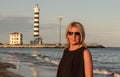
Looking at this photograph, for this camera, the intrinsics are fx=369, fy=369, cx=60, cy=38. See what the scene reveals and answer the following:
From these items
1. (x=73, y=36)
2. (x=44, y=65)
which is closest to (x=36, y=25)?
(x=44, y=65)

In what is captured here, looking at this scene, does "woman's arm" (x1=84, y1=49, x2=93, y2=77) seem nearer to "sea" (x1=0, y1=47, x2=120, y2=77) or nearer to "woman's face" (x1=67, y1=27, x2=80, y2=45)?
"woman's face" (x1=67, y1=27, x2=80, y2=45)

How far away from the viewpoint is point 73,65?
12.8 feet

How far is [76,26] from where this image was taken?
3.92 m

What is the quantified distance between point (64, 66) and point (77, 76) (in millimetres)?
204

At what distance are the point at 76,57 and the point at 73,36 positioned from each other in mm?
227

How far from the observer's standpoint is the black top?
3842mm

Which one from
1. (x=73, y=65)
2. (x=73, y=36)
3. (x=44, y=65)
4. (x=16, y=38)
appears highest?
(x=73, y=36)

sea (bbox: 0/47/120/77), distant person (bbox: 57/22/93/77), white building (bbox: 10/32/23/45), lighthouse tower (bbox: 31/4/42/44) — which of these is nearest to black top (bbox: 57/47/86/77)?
distant person (bbox: 57/22/93/77)

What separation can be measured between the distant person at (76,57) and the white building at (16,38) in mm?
127058

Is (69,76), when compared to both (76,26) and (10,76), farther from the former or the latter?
(10,76)

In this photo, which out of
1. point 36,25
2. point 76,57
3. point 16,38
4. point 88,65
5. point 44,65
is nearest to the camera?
point 88,65

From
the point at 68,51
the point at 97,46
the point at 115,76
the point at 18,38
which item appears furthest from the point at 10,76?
the point at 97,46

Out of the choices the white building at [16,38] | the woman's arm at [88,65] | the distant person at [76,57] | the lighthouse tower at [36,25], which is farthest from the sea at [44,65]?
the white building at [16,38]

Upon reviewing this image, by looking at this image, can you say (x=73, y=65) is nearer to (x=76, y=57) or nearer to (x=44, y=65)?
(x=76, y=57)
